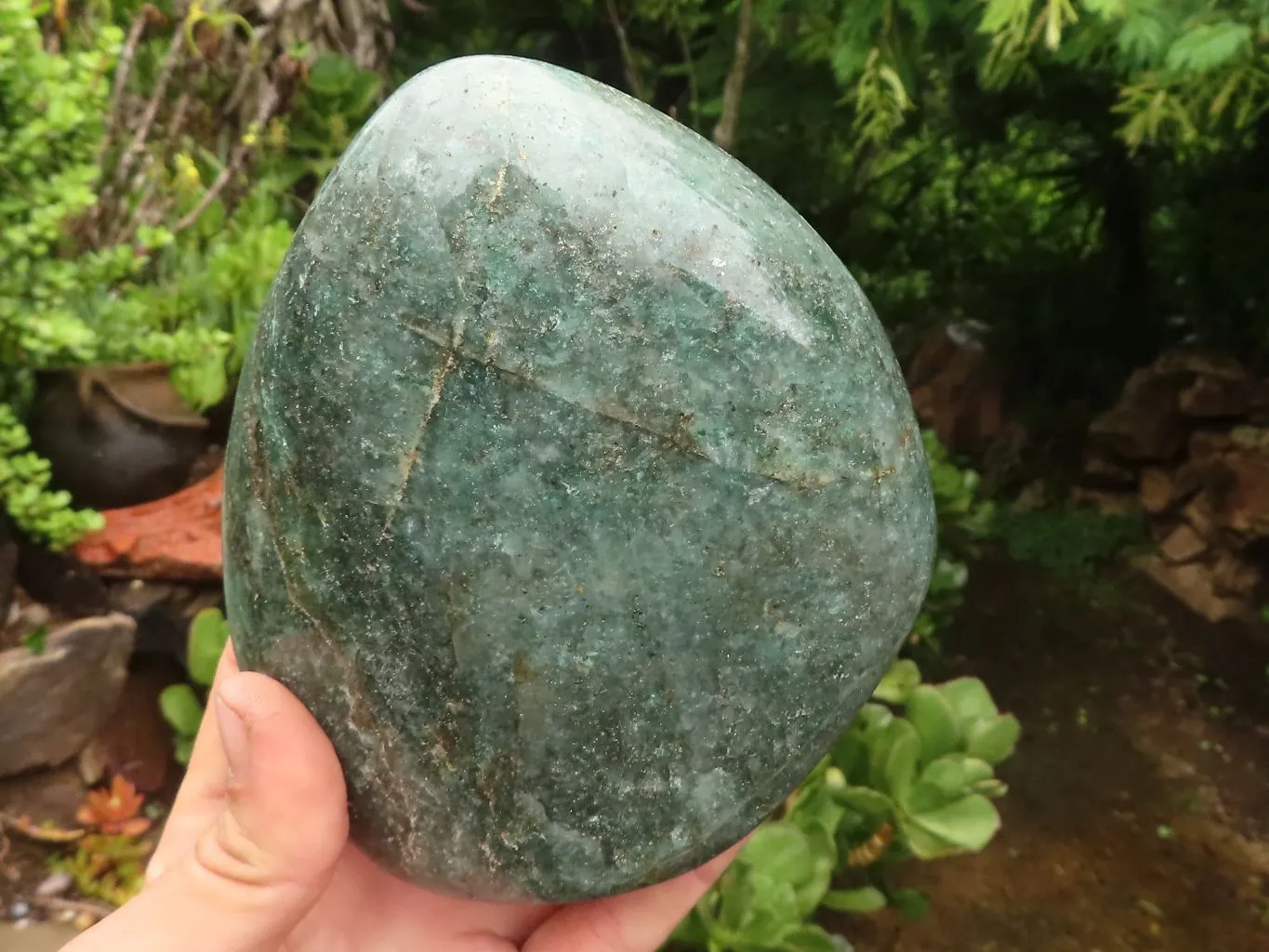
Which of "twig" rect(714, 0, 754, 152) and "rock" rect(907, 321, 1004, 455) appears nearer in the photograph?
"twig" rect(714, 0, 754, 152)

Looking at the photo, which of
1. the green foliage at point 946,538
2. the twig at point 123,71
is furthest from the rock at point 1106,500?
the twig at point 123,71

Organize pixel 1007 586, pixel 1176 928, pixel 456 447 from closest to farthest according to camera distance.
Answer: pixel 456 447 < pixel 1176 928 < pixel 1007 586

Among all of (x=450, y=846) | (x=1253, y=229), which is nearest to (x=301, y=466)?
(x=450, y=846)

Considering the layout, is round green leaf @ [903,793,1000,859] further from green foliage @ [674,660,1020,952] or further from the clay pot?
the clay pot

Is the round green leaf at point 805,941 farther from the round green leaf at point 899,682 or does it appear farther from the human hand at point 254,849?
the human hand at point 254,849

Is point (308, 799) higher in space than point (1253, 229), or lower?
lower

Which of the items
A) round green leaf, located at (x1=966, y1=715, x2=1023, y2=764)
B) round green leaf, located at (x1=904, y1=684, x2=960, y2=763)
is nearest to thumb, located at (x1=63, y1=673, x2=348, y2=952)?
round green leaf, located at (x1=904, y1=684, x2=960, y2=763)

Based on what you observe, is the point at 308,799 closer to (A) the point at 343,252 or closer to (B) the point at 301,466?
(B) the point at 301,466
